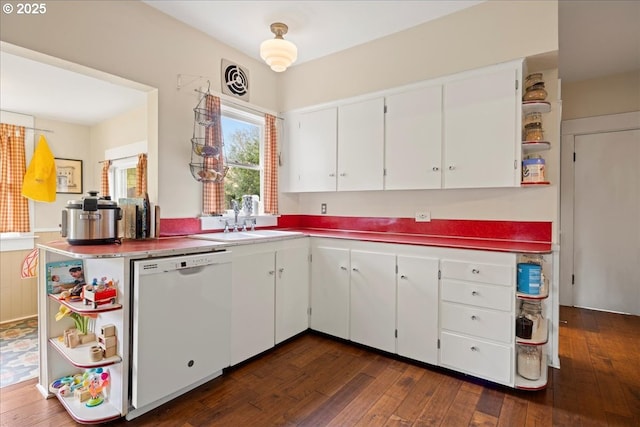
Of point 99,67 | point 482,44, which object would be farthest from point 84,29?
point 482,44

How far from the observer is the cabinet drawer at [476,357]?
208cm

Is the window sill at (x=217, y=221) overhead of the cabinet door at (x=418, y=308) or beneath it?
overhead

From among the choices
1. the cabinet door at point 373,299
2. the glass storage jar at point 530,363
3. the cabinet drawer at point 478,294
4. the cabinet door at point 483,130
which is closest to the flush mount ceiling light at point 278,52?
the cabinet door at point 483,130

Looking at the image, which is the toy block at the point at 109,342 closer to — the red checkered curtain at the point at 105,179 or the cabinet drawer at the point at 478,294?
the cabinet drawer at the point at 478,294

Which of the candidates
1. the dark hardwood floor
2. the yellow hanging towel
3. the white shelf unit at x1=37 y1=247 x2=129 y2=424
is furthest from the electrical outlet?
the yellow hanging towel

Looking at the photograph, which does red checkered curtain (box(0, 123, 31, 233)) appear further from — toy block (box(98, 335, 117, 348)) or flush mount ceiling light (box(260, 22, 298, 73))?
flush mount ceiling light (box(260, 22, 298, 73))

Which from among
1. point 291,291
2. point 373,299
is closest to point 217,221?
point 291,291

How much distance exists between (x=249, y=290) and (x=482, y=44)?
2499mm

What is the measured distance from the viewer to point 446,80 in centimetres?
257

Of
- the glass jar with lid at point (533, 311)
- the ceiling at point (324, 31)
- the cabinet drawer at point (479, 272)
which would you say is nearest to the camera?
the cabinet drawer at point (479, 272)

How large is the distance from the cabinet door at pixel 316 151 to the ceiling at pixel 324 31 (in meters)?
0.62

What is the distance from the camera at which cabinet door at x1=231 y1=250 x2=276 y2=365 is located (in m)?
2.34

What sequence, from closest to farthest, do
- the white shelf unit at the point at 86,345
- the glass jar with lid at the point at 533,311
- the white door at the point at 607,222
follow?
the white shelf unit at the point at 86,345, the glass jar with lid at the point at 533,311, the white door at the point at 607,222

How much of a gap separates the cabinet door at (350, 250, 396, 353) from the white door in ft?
9.15
